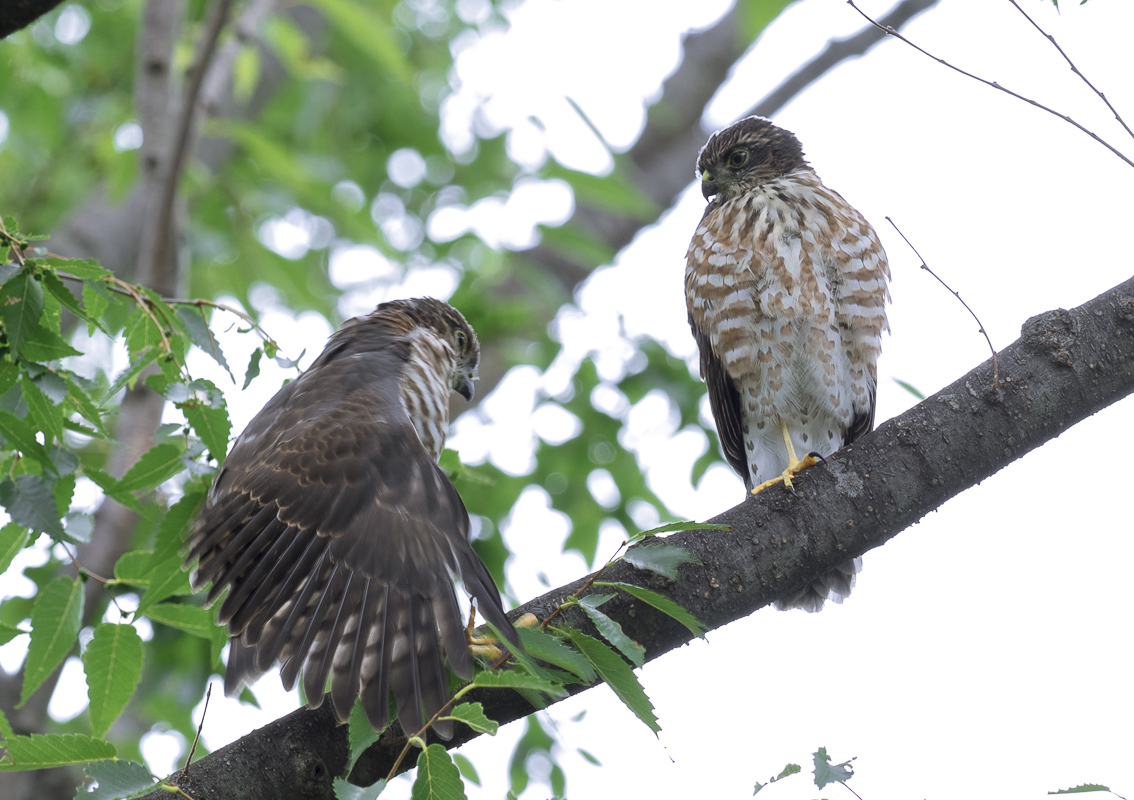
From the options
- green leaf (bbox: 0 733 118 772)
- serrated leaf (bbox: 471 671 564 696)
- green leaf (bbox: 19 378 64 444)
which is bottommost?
serrated leaf (bbox: 471 671 564 696)

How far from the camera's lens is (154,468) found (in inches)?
103

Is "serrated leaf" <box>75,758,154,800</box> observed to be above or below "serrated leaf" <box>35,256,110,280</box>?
below

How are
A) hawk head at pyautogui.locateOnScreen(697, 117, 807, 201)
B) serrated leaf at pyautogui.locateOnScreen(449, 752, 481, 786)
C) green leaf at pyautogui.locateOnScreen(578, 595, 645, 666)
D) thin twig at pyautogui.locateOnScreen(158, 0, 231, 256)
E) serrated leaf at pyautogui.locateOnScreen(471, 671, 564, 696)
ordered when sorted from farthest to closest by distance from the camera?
1. hawk head at pyautogui.locateOnScreen(697, 117, 807, 201)
2. thin twig at pyautogui.locateOnScreen(158, 0, 231, 256)
3. serrated leaf at pyautogui.locateOnScreen(449, 752, 481, 786)
4. green leaf at pyautogui.locateOnScreen(578, 595, 645, 666)
5. serrated leaf at pyautogui.locateOnScreen(471, 671, 564, 696)

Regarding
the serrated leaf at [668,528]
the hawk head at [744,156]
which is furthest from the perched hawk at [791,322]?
the serrated leaf at [668,528]

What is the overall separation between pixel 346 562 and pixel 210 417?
547 mm

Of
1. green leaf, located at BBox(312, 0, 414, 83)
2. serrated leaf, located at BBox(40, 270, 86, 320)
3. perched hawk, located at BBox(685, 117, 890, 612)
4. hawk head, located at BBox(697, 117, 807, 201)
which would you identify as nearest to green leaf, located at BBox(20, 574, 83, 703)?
serrated leaf, located at BBox(40, 270, 86, 320)

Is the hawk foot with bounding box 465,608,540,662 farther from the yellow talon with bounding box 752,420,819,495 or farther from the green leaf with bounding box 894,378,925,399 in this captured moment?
the green leaf with bounding box 894,378,925,399

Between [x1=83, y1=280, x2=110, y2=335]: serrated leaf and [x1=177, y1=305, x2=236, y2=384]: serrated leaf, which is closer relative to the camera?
[x1=83, y1=280, x2=110, y2=335]: serrated leaf

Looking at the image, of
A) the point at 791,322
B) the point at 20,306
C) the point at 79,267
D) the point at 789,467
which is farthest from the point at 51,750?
the point at 791,322

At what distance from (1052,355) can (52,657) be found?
267 cm

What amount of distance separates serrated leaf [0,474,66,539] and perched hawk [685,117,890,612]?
2533 mm

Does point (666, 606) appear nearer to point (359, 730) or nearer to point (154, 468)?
point (359, 730)

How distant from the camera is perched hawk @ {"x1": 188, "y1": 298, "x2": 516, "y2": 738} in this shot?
2.19 metres

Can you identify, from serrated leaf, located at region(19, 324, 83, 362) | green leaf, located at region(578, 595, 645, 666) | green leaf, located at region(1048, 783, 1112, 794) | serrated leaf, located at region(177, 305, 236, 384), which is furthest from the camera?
serrated leaf, located at region(177, 305, 236, 384)
